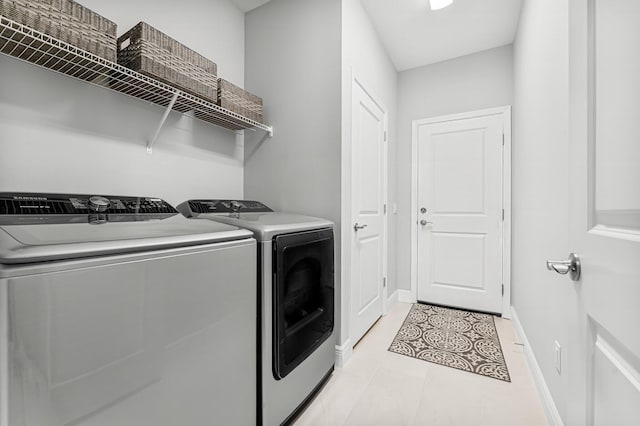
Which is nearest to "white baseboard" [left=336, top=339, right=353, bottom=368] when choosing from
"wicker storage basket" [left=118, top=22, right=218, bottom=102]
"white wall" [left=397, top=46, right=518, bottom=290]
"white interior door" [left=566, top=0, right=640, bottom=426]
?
"white interior door" [left=566, top=0, right=640, bottom=426]

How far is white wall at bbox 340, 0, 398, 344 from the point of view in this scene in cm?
193

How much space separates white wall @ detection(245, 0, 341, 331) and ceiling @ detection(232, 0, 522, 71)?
0.35 meters

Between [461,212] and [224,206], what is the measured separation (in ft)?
7.93

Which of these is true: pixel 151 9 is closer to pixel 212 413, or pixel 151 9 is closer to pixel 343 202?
pixel 343 202

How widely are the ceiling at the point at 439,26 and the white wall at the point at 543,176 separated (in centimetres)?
27

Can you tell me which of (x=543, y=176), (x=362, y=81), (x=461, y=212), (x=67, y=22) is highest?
(x=362, y=81)

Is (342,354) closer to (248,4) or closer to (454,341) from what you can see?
(454,341)

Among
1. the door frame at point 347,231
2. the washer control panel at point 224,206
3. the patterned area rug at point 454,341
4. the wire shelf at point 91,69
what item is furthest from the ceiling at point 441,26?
the patterned area rug at point 454,341

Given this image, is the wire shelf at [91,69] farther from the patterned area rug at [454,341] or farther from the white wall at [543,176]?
the patterned area rug at [454,341]

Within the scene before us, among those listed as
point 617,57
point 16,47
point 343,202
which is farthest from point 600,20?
point 16,47

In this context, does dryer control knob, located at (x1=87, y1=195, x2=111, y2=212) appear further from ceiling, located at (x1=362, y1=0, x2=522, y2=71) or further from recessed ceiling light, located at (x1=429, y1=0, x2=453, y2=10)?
recessed ceiling light, located at (x1=429, y1=0, x2=453, y2=10)

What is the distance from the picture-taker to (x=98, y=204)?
46.6 inches

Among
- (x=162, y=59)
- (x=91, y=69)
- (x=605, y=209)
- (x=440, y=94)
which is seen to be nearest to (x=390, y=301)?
(x=440, y=94)

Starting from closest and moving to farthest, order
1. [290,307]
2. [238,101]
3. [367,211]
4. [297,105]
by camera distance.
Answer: [290,307]
[238,101]
[297,105]
[367,211]
